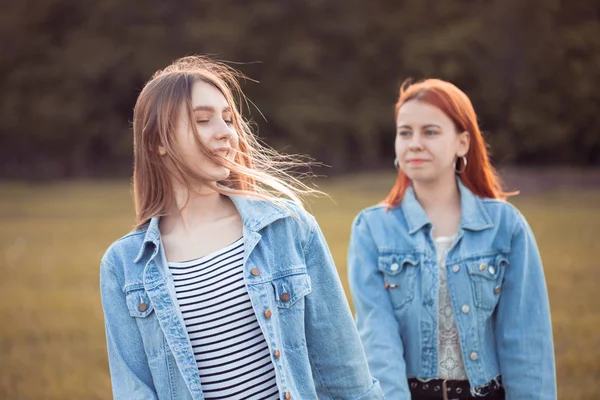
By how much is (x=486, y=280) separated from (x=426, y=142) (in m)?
0.68

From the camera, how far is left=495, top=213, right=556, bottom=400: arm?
3.00 meters

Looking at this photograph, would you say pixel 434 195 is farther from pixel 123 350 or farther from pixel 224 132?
pixel 123 350

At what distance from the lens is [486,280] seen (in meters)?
3.11

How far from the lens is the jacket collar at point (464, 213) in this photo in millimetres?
3225

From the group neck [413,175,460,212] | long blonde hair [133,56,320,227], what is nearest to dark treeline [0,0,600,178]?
neck [413,175,460,212]

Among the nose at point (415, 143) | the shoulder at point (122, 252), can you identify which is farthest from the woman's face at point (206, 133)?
the nose at point (415, 143)

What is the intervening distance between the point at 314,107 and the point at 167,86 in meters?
37.6

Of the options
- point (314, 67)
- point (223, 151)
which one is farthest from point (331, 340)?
point (314, 67)

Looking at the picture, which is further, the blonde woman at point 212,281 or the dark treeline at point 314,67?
the dark treeline at point 314,67

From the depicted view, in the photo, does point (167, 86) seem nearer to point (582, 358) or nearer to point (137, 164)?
point (137, 164)

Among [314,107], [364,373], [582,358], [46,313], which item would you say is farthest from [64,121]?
[364,373]

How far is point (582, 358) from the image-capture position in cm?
577

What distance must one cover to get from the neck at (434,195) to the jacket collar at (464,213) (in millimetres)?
42

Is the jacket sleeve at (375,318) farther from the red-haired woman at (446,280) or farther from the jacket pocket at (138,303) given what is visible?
the jacket pocket at (138,303)
